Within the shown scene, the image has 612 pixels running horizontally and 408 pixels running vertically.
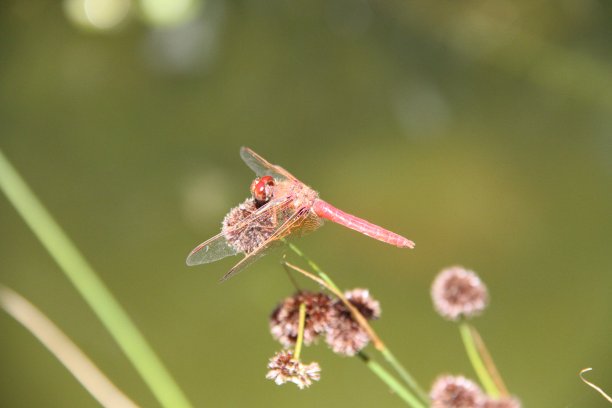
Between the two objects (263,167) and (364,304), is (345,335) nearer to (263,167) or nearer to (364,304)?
(364,304)

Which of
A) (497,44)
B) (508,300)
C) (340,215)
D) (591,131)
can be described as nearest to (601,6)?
(497,44)

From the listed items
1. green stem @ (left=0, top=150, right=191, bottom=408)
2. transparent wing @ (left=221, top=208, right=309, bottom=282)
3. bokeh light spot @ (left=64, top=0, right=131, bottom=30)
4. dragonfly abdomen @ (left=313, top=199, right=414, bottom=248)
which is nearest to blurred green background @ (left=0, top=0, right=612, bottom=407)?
bokeh light spot @ (left=64, top=0, right=131, bottom=30)

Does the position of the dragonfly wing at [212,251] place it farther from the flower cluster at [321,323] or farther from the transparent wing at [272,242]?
the flower cluster at [321,323]

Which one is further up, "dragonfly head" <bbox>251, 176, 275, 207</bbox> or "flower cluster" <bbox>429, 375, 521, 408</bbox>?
"dragonfly head" <bbox>251, 176, 275, 207</bbox>

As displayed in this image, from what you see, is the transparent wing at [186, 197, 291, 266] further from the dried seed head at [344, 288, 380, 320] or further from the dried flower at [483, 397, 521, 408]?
the dried flower at [483, 397, 521, 408]

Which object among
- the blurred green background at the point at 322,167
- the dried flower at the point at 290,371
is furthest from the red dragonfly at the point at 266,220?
the blurred green background at the point at 322,167

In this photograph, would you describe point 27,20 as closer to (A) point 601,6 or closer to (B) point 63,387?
(B) point 63,387
